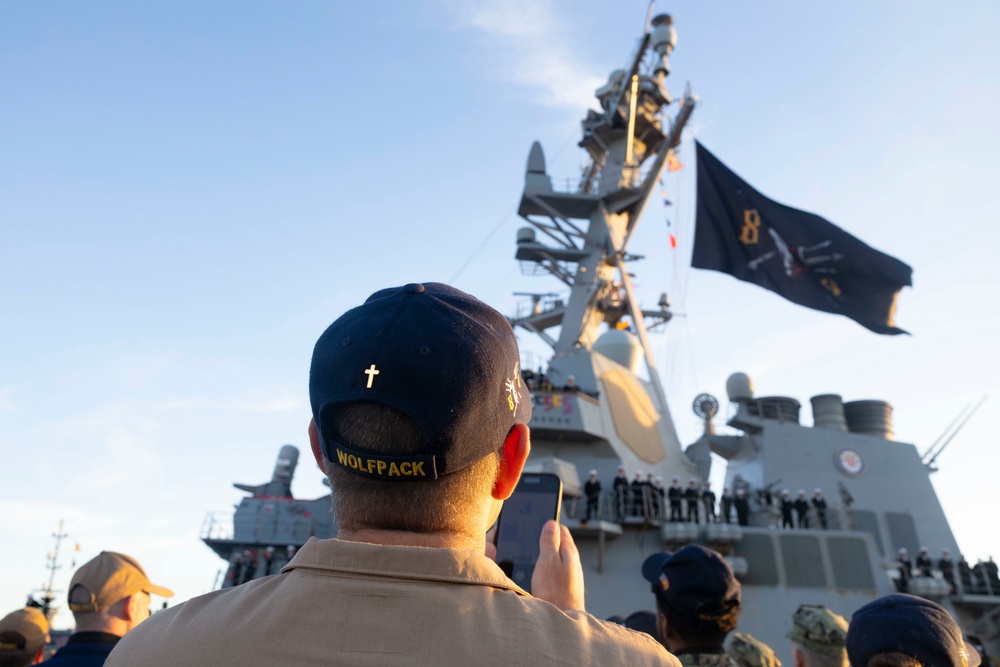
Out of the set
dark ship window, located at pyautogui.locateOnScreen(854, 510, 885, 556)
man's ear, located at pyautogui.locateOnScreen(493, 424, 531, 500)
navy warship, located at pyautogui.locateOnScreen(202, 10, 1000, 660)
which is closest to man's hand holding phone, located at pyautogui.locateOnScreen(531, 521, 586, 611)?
man's ear, located at pyautogui.locateOnScreen(493, 424, 531, 500)

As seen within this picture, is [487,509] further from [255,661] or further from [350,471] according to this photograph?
[255,661]

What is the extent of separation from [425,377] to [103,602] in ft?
7.66

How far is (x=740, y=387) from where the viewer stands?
17078mm

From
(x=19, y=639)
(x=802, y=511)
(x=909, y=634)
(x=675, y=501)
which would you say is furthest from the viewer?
(x=802, y=511)

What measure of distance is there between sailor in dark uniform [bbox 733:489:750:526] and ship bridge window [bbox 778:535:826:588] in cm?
72

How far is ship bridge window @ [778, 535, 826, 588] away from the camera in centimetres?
1212

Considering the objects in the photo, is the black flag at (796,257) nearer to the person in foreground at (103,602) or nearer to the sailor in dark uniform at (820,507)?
the sailor in dark uniform at (820,507)

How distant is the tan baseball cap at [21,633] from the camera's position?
340 centimetres

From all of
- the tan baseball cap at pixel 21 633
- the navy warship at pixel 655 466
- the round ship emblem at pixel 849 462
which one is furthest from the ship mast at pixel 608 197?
the tan baseball cap at pixel 21 633

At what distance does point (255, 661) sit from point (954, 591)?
48.8 ft

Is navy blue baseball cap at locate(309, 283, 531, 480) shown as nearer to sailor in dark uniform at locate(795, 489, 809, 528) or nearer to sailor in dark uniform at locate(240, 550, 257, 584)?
sailor in dark uniform at locate(795, 489, 809, 528)

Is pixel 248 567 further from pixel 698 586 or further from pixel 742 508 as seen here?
pixel 698 586

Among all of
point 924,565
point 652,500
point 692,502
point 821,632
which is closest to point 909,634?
point 821,632

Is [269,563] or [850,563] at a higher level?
[850,563]
